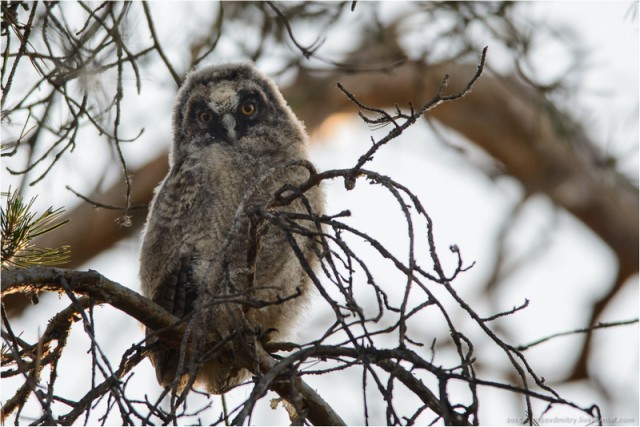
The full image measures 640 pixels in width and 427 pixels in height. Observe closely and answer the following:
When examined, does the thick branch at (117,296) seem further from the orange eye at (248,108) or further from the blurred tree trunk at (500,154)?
the blurred tree trunk at (500,154)

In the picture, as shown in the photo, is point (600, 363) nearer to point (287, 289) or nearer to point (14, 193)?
point (287, 289)

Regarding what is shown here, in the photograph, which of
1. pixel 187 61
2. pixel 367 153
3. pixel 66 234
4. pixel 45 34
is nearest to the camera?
pixel 367 153

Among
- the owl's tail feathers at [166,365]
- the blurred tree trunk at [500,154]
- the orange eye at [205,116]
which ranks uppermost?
the blurred tree trunk at [500,154]

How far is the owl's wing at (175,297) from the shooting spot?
358 cm

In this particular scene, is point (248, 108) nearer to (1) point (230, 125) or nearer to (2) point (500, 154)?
(1) point (230, 125)

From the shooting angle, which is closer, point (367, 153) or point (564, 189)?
point (367, 153)

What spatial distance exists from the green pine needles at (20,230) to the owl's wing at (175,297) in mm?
986

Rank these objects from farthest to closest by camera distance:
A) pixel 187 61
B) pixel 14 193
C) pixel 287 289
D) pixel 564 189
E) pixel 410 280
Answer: pixel 564 189
pixel 187 61
pixel 287 289
pixel 14 193
pixel 410 280

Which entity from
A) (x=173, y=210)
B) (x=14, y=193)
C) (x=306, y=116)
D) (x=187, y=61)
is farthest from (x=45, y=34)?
(x=306, y=116)

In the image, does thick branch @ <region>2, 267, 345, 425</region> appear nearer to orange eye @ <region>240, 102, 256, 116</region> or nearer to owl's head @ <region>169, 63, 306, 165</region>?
owl's head @ <region>169, 63, 306, 165</region>

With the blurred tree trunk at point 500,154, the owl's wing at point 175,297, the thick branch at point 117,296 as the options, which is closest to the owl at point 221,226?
the owl's wing at point 175,297

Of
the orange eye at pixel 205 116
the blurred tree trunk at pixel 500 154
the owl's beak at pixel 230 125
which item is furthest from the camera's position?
the blurred tree trunk at pixel 500 154

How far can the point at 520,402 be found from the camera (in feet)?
27.9

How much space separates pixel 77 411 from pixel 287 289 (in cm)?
155
